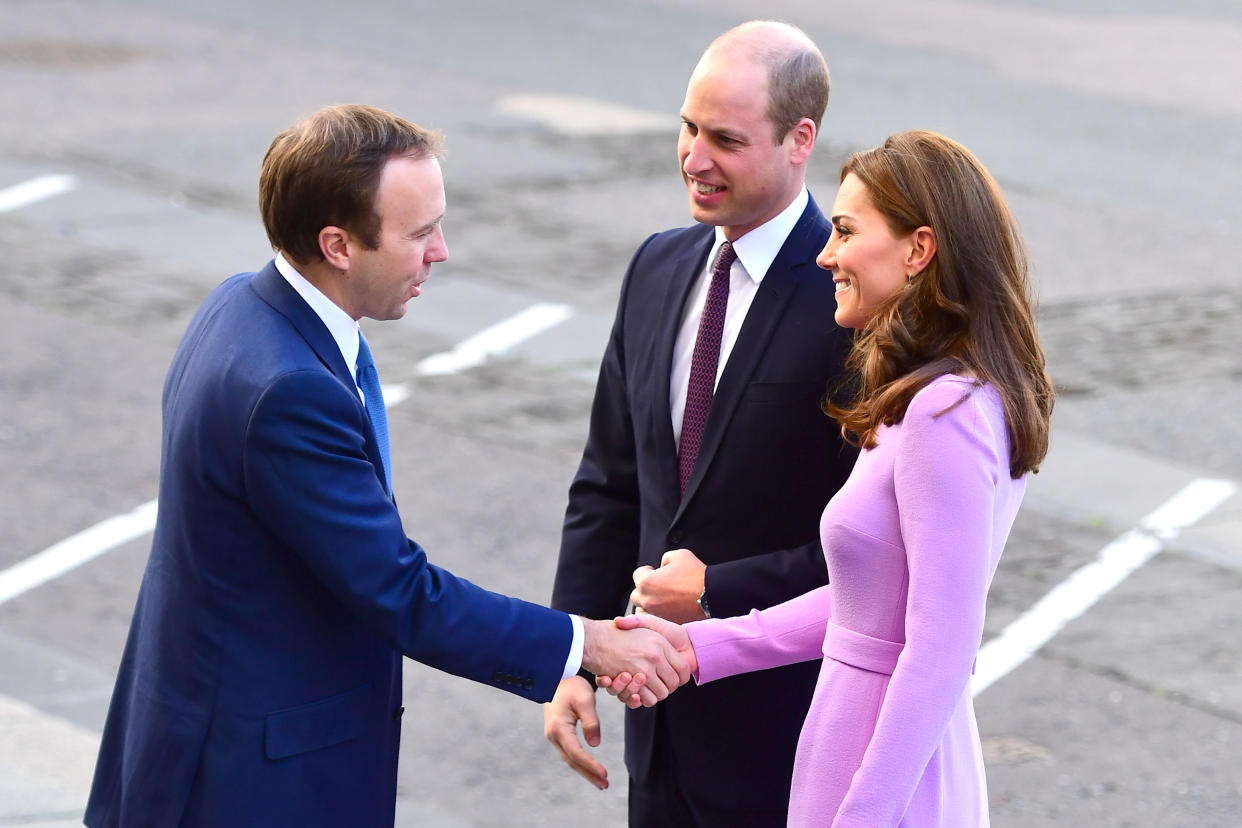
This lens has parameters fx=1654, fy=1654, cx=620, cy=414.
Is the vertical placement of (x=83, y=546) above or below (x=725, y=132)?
below

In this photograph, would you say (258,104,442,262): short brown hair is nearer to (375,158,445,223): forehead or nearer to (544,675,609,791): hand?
(375,158,445,223): forehead

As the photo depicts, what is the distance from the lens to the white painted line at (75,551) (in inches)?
280

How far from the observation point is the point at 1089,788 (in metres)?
5.88

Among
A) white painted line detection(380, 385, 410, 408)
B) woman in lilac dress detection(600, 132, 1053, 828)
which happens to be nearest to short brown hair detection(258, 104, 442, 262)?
woman in lilac dress detection(600, 132, 1053, 828)

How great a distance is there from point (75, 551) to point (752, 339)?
4464mm

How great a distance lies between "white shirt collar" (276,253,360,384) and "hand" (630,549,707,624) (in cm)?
90

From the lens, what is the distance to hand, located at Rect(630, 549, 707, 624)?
396cm

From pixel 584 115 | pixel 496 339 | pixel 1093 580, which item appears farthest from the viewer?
pixel 584 115

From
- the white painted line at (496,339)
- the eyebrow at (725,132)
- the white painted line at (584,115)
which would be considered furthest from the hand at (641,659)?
the white painted line at (584,115)

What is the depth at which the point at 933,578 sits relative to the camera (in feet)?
10.3

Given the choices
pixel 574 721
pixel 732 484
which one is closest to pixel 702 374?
pixel 732 484

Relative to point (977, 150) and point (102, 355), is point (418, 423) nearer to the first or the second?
point (102, 355)

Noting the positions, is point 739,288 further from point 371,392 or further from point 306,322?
point 306,322

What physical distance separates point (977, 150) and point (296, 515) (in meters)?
12.6
